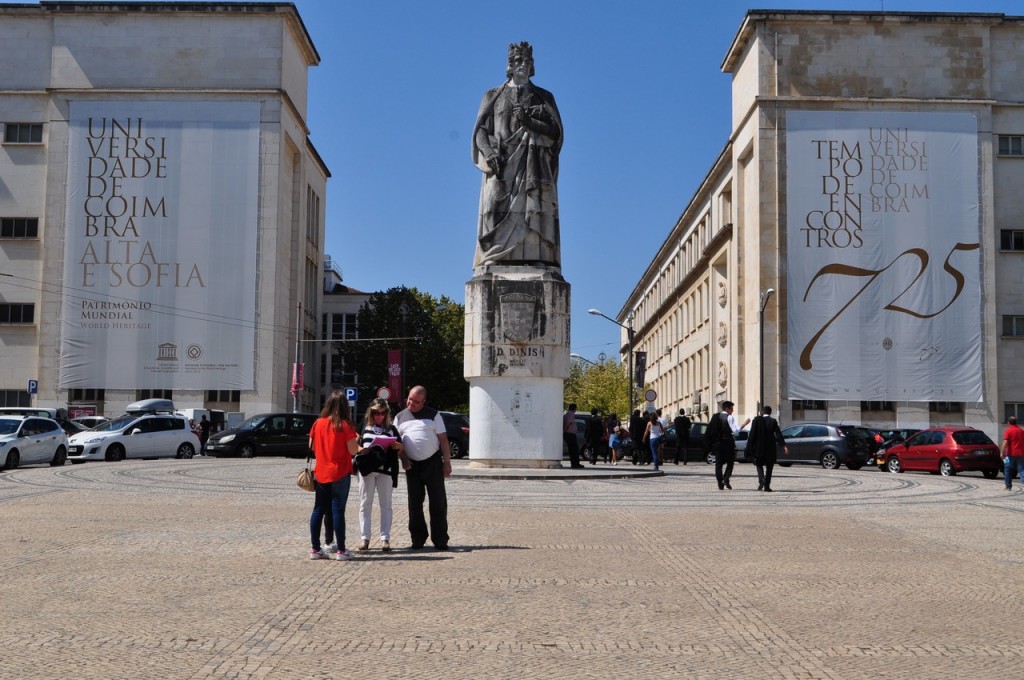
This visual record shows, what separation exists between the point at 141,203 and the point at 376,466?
49412 millimetres

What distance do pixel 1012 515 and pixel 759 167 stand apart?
39.1 m

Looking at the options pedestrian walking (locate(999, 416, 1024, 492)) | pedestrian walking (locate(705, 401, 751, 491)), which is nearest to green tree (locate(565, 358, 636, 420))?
pedestrian walking (locate(999, 416, 1024, 492))

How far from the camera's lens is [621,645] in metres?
7.17

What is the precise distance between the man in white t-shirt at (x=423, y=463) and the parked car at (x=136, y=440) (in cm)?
2605

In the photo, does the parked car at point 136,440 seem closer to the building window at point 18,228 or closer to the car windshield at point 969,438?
the building window at point 18,228

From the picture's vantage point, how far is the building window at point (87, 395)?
5697 cm

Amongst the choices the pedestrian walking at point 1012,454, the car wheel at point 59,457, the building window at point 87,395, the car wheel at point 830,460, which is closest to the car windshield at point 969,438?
the car wheel at point 830,460

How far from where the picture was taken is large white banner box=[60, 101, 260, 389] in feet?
187

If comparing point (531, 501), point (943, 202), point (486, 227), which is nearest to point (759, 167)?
point (943, 202)

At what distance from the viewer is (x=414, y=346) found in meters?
82.5

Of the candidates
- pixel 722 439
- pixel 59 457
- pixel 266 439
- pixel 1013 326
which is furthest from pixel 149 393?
pixel 1013 326

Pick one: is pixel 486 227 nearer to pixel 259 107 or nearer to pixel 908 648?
pixel 908 648

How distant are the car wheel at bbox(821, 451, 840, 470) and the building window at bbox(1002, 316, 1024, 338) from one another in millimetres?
20313

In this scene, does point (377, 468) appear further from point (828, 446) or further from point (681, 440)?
point (681, 440)
